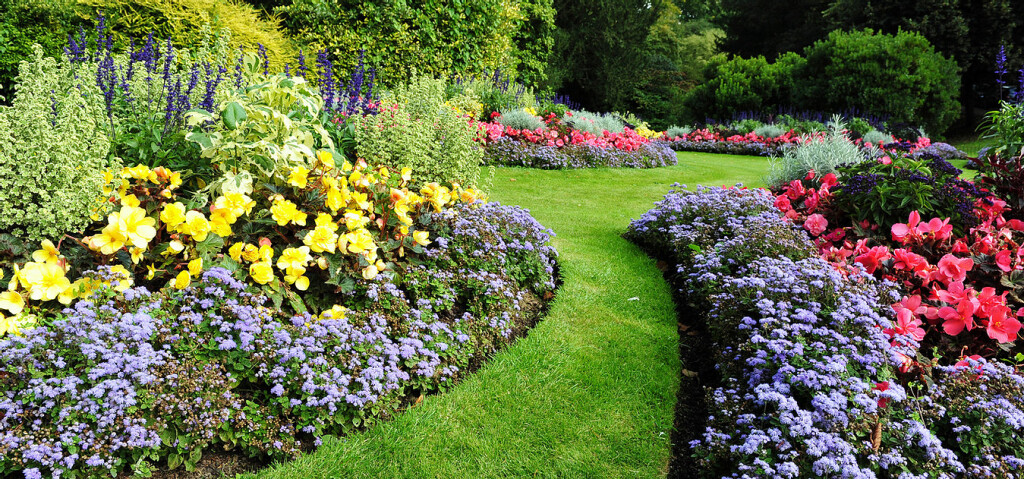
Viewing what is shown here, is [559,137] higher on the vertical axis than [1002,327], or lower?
lower

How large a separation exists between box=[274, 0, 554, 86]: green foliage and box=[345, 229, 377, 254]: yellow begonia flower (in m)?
7.20

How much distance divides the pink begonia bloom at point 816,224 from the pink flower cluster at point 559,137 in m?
5.25

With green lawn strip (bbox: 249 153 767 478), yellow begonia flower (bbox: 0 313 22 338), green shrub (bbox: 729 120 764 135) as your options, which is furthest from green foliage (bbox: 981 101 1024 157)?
green shrub (bbox: 729 120 764 135)

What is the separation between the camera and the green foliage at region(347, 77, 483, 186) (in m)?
3.91

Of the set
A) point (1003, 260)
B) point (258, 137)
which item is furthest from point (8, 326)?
point (1003, 260)

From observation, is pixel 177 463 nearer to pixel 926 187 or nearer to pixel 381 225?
pixel 381 225

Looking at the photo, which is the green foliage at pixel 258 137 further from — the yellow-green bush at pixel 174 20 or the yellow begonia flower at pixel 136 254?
the yellow-green bush at pixel 174 20

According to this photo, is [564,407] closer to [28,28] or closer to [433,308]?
[433,308]

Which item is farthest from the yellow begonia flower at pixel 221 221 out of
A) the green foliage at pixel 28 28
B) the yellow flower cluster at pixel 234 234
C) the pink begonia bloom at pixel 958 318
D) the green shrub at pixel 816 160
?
the green foliage at pixel 28 28

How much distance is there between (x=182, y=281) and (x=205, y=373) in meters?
0.50

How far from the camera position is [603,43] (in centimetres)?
1969

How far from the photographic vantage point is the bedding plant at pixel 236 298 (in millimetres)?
1930

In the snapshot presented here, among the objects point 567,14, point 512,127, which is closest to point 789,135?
point 512,127

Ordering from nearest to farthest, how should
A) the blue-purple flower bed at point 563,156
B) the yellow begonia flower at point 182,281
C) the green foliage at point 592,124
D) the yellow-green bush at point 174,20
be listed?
1. the yellow begonia flower at point 182,281
2. the yellow-green bush at point 174,20
3. the blue-purple flower bed at point 563,156
4. the green foliage at point 592,124
